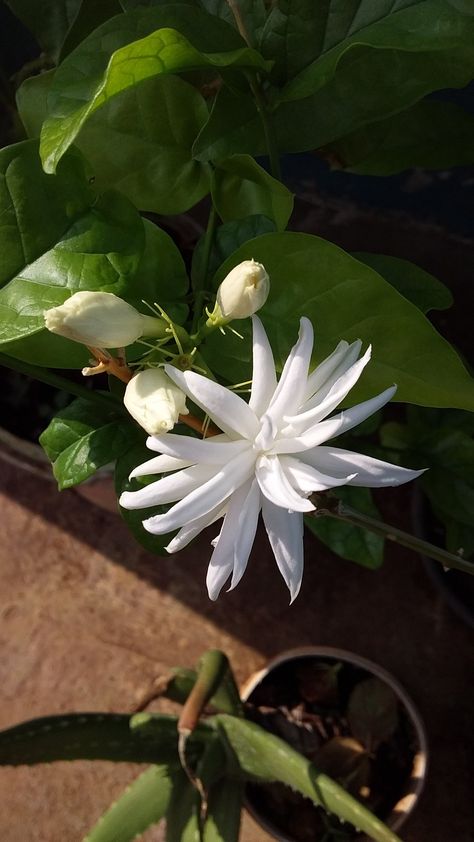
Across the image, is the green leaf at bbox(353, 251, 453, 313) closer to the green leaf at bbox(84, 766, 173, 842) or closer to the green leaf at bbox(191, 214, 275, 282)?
the green leaf at bbox(191, 214, 275, 282)

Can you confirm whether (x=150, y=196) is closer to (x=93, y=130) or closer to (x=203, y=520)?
(x=93, y=130)

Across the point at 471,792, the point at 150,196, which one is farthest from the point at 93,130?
the point at 471,792

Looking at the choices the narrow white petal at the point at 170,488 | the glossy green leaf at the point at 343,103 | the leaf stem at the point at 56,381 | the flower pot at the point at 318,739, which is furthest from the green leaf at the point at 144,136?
the flower pot at the point at 318,739

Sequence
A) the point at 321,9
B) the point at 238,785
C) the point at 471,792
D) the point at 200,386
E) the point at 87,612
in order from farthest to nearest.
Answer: the point at 87,612
the point at 471,792
the point at 238,785
the point at 321,9
the point at 200,386

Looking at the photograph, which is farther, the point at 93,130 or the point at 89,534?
the point at 89,534

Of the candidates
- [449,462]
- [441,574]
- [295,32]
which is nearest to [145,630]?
[441,574]

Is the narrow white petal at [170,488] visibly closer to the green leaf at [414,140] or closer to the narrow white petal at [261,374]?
the narrow white petal at [261,374]

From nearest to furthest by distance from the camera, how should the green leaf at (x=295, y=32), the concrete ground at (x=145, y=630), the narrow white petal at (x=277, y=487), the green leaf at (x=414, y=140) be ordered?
1. the narrow white petal at (x=277, y=487)
2. the green leaf at (x=295, y=32)
3. the green leaf at (x=414, y=140)
4. the concrete ground at (x=145, y=630)
